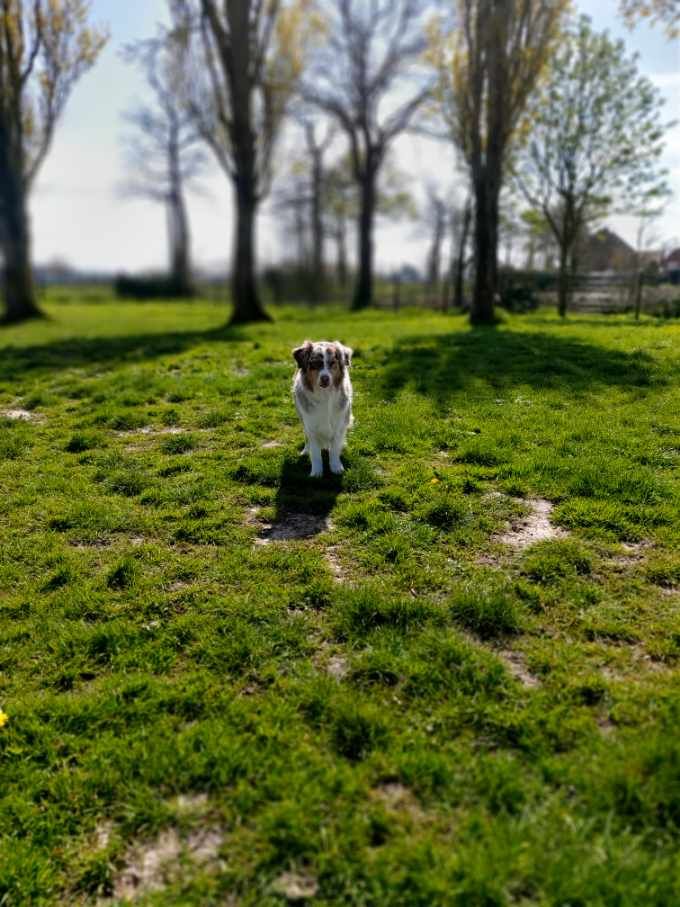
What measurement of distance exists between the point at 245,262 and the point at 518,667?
18038mm

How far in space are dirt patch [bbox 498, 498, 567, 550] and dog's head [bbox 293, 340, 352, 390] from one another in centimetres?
198

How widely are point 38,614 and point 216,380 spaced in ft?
20.5

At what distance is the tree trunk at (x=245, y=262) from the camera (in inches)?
754

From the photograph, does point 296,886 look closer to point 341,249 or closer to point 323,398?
point 323,398

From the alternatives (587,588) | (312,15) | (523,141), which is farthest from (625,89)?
(587,588)

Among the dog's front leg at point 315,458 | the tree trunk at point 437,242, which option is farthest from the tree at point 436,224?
the dog's front leg at point 315,458

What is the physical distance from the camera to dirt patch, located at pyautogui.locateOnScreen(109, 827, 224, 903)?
2.30 meters

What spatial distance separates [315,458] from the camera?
583cm

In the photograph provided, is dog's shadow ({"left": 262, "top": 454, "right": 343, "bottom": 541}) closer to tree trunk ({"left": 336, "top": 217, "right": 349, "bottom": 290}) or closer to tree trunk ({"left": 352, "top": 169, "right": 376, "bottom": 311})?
tree trunk ({"left": 352, "top": 169, "right": 376, "bottom": 311})

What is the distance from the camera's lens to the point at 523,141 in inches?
979

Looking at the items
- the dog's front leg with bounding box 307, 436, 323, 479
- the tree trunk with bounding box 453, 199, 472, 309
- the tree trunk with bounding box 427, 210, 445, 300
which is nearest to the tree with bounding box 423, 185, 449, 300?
the tree trunk with bounding box 427, 210, 445, 300

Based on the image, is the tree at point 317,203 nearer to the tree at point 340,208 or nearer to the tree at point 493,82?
the tree at point 340,208

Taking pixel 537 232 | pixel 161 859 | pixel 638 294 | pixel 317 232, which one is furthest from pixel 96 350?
pixel 317 232

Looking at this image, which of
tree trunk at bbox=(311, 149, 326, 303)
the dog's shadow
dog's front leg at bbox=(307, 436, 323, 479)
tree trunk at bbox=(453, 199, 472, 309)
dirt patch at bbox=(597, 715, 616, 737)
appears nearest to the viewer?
dirt patch at bbox=(597, 715, 616, 737)
